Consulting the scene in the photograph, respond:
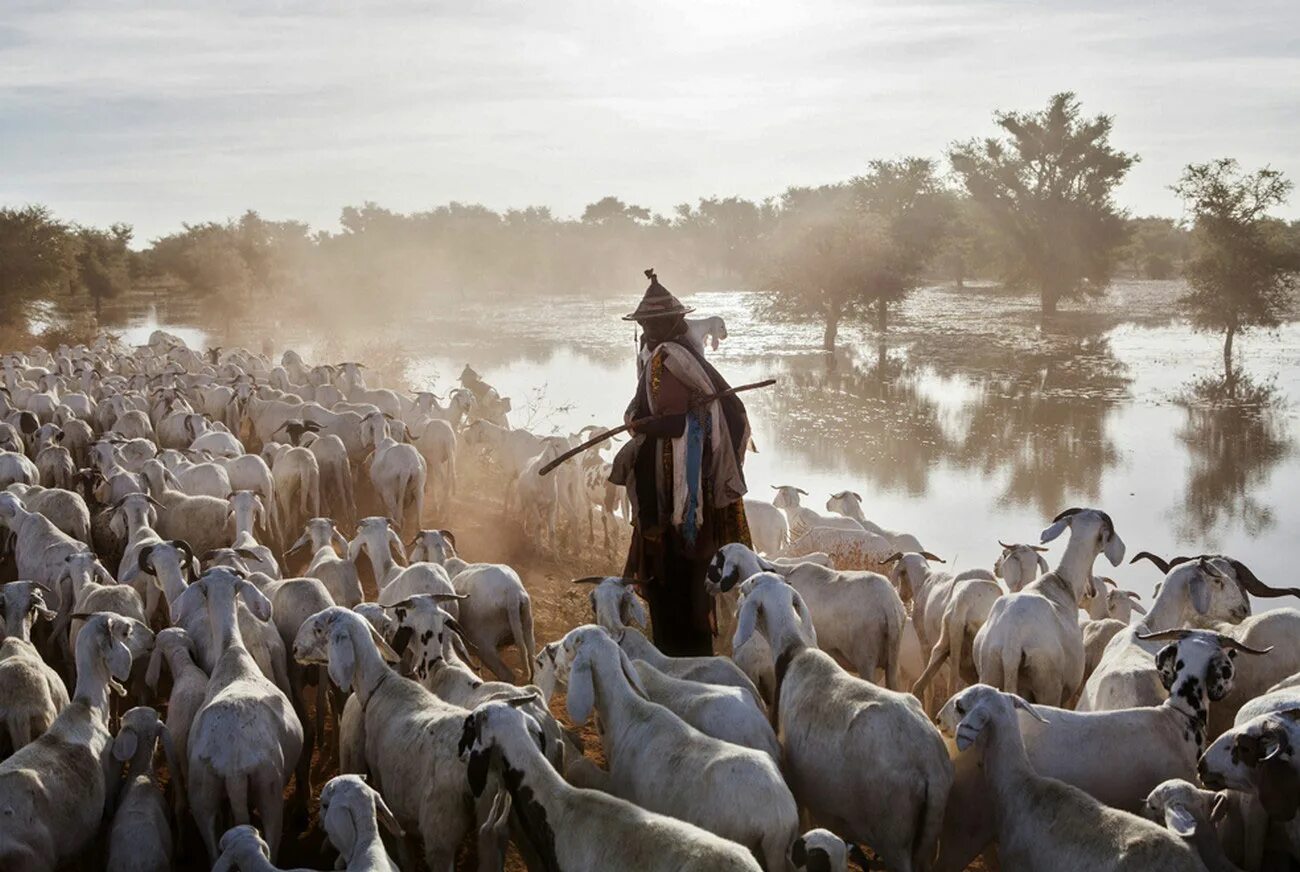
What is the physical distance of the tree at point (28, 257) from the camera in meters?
33.3

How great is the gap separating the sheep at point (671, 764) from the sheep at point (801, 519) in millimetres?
5452

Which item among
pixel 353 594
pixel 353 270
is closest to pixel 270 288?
pixel 353 270

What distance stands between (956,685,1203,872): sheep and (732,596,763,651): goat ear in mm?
1193

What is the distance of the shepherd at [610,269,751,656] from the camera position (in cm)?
690

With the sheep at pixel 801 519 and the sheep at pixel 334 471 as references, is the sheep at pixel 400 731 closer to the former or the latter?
the sheep at pixel 801 519

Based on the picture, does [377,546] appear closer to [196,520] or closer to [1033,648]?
[196,520]

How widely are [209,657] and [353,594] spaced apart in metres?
1.65

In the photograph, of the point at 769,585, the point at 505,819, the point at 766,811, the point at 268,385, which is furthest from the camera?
the point at 268,385

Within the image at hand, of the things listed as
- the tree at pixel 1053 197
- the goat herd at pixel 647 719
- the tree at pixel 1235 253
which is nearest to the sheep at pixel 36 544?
the goat herd at pixel 647 719

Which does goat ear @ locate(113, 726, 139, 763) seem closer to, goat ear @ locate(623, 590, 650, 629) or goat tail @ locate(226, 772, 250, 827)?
goat tail @ locate(226, 772, 250, 827)

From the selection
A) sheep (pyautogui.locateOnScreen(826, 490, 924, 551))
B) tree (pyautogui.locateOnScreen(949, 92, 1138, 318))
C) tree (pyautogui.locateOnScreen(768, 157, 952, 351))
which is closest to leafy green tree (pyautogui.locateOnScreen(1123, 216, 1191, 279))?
tree (pyautogui.locateOnScreen(949, 92, 1138, 318))

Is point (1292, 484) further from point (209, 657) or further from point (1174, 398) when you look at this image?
point (209, 657)

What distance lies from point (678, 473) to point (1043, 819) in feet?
10.2

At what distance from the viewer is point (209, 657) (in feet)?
19.7
